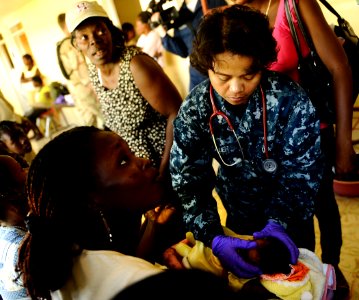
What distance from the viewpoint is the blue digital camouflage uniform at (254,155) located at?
1074 millimetres

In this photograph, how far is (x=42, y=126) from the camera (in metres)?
8.19

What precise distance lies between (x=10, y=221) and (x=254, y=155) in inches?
36.9

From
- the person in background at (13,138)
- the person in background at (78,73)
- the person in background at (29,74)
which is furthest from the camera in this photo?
the person in background at (29,74)

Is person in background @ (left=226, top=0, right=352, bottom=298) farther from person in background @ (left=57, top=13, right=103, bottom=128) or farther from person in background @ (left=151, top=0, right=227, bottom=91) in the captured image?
person in background @ (left=57, top=13, right=103, bottom=128)

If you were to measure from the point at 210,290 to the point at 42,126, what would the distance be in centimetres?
854

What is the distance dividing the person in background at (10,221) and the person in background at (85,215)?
0.25m

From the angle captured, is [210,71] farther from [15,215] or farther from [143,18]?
[143,18]

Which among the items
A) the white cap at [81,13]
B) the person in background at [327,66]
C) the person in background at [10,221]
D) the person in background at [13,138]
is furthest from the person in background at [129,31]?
the person in background at [10,221]

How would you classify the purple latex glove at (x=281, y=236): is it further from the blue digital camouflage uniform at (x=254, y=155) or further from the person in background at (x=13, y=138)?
the person in background at (x=13, y=138)

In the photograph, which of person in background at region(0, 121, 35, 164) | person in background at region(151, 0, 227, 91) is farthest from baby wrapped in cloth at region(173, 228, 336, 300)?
person in background at region(0, 121, 35, 164)

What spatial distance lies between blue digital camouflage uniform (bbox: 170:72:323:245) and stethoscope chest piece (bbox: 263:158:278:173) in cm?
2

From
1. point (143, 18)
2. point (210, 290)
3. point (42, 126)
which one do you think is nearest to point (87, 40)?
point (210, 290)

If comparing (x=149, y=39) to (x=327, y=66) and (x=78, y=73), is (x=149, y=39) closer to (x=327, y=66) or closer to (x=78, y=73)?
(x=78, y=73)

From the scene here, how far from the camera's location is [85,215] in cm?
93
